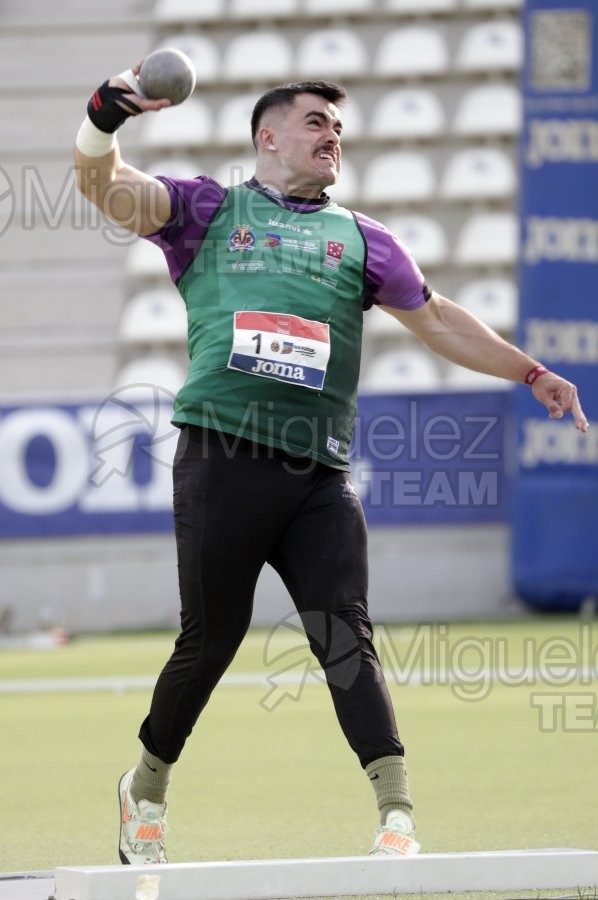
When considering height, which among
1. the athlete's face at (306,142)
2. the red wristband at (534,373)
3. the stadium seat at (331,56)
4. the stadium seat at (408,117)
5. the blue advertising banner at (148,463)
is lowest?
the red wristband at (534,373)

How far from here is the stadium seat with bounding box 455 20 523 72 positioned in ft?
76.0

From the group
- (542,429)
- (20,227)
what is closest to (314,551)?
(542,429)

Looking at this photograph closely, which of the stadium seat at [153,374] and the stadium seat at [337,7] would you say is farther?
the stadium seat at [337,7]

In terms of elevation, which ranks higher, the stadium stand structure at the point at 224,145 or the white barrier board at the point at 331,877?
the stadium stand structure at the point at 224,145

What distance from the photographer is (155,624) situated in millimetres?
17812

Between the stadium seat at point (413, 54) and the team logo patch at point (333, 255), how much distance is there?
19.9 m

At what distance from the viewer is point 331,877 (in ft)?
11.5

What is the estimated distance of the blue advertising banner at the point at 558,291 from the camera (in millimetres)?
16688

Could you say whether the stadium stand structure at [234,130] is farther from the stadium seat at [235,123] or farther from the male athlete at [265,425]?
the male athlete at [265,425]

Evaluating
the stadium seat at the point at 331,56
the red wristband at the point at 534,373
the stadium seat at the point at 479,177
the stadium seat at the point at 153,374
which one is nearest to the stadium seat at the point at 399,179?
the stadium seat at the point at 479,177

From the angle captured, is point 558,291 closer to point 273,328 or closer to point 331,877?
point 273,328

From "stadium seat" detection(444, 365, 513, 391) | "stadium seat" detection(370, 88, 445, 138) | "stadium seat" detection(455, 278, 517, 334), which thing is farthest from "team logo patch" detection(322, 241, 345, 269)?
"stadium seat" detection(370, 88, 445, 138)

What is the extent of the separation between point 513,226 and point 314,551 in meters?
18.7

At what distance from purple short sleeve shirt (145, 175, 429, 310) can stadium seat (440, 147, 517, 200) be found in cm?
1846
